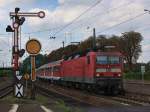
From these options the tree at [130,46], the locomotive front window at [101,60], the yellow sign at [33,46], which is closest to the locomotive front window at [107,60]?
the locomotive front window at [101,60]

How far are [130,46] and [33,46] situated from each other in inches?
4528

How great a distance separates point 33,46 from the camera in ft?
96.7

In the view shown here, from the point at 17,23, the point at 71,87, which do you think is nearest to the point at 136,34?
the point at 71,87

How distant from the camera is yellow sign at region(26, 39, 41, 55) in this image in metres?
29.4

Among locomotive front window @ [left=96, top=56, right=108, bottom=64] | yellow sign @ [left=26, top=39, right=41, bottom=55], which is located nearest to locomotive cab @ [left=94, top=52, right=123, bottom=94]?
locomotive front window @ [left=96, top=56, right=108, bottom=64]

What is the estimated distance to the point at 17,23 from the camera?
113ft

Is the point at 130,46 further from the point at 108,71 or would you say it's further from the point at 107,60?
the point at 108,71

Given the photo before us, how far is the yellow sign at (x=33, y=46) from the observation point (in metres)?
29.4

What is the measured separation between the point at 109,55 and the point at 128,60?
96428mm

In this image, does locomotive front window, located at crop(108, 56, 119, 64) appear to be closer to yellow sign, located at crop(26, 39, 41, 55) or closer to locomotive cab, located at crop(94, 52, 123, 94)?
locomotive cab, located at crop(94, 52, 123, 94)

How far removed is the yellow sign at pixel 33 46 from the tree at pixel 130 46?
105021 mm

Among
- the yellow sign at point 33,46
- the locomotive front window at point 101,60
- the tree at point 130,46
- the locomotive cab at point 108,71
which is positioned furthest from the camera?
the tree at point 130,46

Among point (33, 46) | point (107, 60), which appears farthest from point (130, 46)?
point (33, 46)

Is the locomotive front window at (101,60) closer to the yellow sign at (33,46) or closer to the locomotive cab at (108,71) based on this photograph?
the locomotive cab at (108,71)
